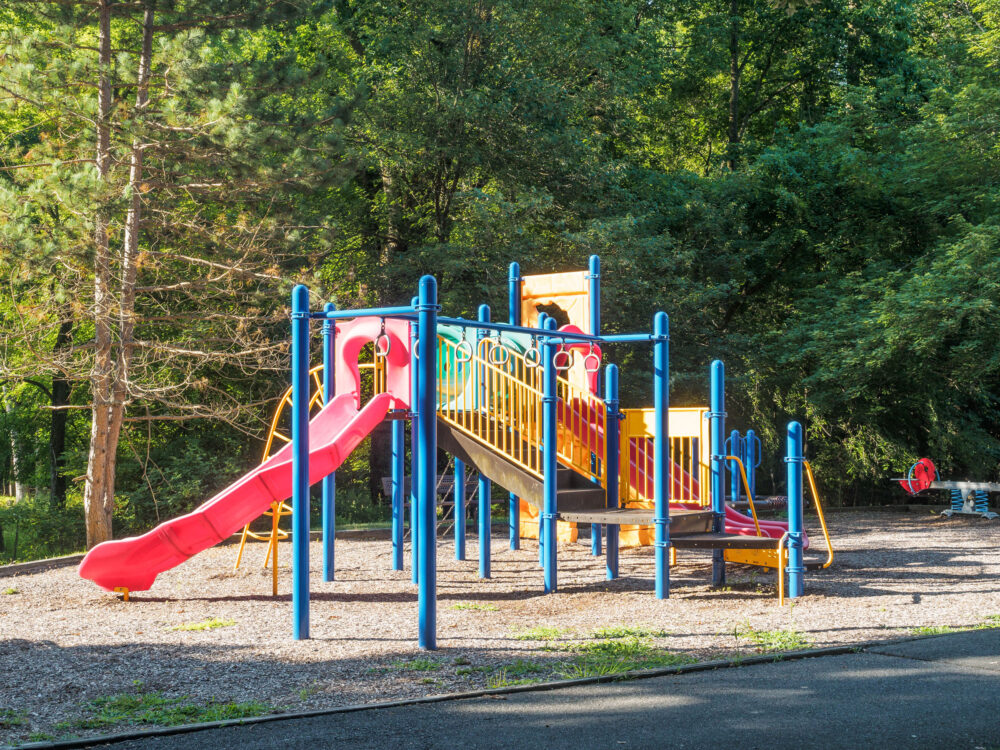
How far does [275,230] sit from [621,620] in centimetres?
883

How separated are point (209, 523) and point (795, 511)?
5.44 m

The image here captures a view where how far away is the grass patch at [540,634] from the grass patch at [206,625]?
2.44 metres

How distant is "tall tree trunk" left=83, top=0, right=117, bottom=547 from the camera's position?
13453 mm

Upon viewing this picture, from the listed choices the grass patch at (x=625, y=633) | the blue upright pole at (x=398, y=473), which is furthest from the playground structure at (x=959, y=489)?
the grass patch at (x=625, y=633)

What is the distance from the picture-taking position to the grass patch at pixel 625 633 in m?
7.51

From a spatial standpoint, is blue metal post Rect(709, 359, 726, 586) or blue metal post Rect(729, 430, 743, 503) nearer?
blue metal post Rect(709, 359, 726, 586)

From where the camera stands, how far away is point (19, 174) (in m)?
13.6

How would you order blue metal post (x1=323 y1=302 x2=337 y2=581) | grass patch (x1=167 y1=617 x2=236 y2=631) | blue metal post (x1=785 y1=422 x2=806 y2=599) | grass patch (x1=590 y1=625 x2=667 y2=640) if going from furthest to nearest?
blue metal post (x1=323 y1=302 x2=337 y2=581) → blue metal post (x1=785 y1=422 x2=806 y2=599) → grass patch (x1=167 y1=617 x2=236 y2=631) → grass patch (x1=590 y1=625 x2=667 y2=640)

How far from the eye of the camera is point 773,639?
24.0ft

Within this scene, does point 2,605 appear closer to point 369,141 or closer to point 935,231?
point 369,141

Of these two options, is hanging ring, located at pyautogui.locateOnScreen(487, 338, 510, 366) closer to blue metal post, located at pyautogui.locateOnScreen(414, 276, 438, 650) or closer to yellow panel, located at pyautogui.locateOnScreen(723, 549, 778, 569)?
blue metal post, located at pyautogui.locateOnScreen(414, 276, 438, 650)

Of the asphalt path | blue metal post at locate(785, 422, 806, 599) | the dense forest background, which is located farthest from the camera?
the dense forest background

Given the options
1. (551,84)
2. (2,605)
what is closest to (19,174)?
(2,605)

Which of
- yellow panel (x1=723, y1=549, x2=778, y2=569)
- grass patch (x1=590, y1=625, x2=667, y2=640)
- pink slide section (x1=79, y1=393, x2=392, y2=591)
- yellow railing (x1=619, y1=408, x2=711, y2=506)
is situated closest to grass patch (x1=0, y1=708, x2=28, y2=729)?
grass patch (x1=590, y1=625, x2=667, y2=640)
